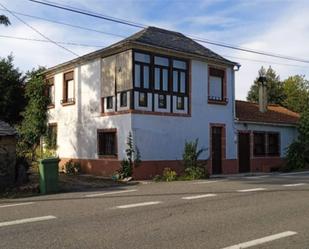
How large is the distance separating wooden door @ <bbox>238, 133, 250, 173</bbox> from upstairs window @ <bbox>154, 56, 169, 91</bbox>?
19.5 ft

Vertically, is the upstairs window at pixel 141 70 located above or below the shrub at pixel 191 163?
above

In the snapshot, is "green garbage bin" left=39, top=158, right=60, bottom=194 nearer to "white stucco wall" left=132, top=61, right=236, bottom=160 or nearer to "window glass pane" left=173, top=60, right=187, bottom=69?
"white stucco wall" left=132, top=61, right=236, bottom=160

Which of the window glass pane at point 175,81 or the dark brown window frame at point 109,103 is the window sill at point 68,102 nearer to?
the dark brown window frame at point 109,103

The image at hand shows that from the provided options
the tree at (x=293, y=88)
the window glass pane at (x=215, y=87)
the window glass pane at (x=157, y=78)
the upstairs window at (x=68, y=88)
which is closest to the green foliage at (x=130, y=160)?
the window glass pane at (x=157, y=78)

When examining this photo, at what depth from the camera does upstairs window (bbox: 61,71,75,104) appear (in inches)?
1008

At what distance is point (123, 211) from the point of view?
35.3 ft

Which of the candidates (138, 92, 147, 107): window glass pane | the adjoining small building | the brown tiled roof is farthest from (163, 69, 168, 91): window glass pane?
the adjoining small building

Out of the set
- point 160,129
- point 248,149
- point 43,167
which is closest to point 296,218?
point 43,167

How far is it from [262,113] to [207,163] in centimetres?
706

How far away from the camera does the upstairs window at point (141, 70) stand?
69.9 ft

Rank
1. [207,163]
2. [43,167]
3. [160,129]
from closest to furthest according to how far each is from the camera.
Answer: [43,167], [160,129], [207,163]

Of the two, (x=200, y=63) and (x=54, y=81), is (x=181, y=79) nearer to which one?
(x=200, y=63)

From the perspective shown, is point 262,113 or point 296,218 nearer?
point 296,218

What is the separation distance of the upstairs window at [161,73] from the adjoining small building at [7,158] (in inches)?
265
